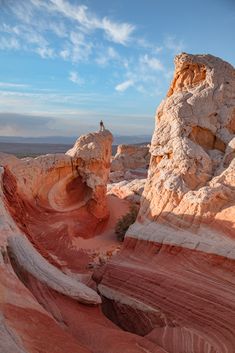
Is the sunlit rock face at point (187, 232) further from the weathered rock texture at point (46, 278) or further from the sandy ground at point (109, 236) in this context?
the sandy ground at point (109, 236)

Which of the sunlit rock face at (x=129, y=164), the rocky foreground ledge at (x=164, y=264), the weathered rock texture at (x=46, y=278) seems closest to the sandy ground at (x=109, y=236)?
the weathered rock texture at (x=46, y=278)

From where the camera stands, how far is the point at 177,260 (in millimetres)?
7387

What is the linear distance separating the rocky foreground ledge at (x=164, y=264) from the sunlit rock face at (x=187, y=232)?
0.02 metres

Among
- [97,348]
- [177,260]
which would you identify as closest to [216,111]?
[177,260]

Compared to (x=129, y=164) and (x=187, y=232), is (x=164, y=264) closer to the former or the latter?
(x=187, y=232)

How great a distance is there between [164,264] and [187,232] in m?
0.75

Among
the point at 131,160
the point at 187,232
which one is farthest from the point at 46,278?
the point at 131,160

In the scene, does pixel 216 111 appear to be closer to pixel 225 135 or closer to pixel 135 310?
pixel 225 135

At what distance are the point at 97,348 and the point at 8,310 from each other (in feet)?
4.43

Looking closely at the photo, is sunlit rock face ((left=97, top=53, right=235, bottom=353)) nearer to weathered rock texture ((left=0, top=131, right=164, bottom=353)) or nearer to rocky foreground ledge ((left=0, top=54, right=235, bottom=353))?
rocky foreground ledge ((left=0, top=54, right=235, bottom=353))

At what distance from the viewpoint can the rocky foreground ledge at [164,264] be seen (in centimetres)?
546

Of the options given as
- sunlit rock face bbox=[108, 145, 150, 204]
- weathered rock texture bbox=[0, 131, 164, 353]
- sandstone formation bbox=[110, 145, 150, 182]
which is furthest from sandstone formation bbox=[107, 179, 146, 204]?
sandstone formation bbox=[110, 145, 150, 182]

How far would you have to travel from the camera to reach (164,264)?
755cm

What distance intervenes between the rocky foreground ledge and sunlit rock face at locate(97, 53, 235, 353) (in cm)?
2
